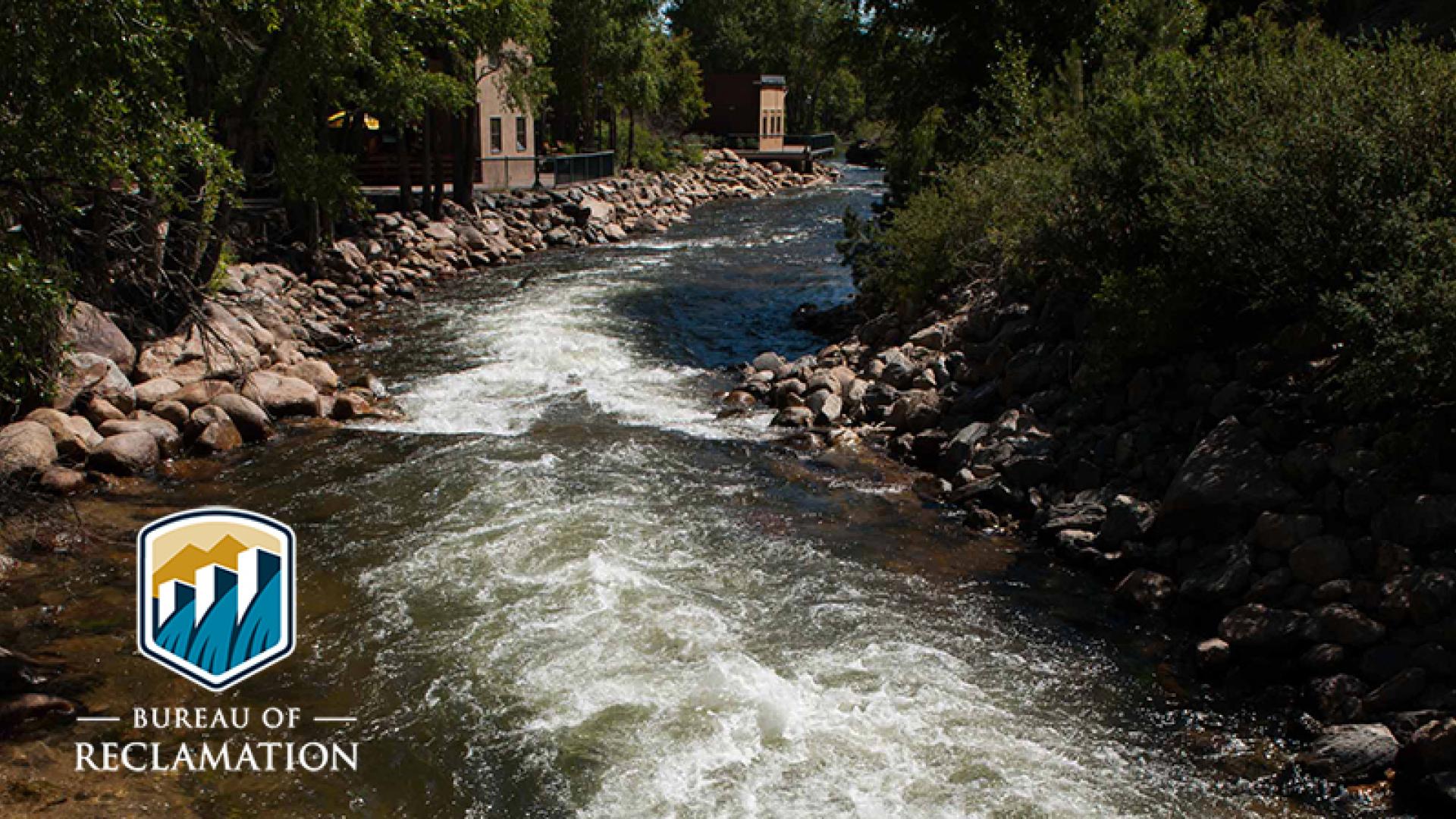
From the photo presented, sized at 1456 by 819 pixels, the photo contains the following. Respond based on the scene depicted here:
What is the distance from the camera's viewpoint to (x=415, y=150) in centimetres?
3306

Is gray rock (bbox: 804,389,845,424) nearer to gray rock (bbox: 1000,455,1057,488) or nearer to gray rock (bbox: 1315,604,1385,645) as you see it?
gray rock (bbox: 1000,455,1057,488)

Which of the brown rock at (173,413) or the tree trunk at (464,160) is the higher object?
the tree trunk at (464,160)

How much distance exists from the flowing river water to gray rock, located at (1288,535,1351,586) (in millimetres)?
1404

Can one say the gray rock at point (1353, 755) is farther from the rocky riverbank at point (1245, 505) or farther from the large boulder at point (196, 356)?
the large boulder at point (196, 356)

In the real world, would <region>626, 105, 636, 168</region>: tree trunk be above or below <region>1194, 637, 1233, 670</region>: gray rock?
above

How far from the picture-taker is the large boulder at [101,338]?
533 inches

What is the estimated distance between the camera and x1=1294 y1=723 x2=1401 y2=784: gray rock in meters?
6.82

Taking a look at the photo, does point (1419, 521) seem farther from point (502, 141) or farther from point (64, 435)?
point (502, 141)

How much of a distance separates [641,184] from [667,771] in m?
36.3

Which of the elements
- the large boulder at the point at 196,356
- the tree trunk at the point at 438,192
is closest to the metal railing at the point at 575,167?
the tree trunk at the point at 438,192

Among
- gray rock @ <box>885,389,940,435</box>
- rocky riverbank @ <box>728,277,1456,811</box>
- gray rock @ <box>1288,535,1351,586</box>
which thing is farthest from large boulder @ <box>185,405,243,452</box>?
gray rock @ <box>1288,535,1351,586</box>

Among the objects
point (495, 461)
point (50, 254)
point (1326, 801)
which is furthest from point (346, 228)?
point (1326, 801)

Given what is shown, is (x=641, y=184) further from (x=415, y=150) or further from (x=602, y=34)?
(x=415, y=150)

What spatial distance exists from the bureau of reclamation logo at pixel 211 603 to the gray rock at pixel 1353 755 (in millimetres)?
6855
